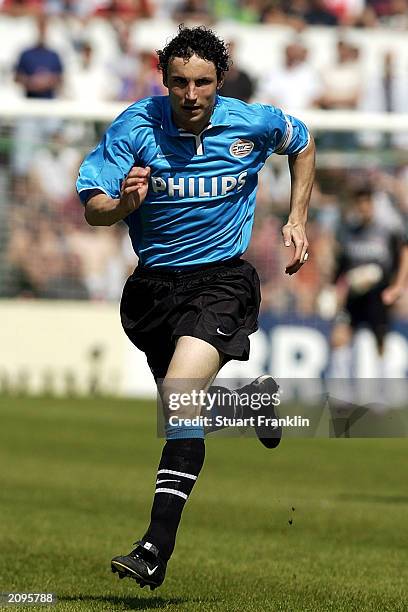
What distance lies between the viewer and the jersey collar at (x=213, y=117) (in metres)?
6.96

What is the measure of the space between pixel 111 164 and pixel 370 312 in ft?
40.1

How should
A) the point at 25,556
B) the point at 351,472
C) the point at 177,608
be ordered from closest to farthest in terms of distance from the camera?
the point at 177,608 → the point at 25,556 → the point at 351,472

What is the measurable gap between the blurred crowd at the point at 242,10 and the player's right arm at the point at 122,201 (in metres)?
17.1

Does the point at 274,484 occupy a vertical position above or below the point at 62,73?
below

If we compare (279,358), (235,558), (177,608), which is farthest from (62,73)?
(177,608)

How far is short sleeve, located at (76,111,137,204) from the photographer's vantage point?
676cm

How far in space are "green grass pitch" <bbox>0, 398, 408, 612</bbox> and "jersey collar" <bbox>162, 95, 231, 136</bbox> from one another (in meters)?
2.20

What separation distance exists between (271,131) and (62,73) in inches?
611

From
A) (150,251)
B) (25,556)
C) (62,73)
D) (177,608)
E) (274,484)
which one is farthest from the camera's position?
(62,73)

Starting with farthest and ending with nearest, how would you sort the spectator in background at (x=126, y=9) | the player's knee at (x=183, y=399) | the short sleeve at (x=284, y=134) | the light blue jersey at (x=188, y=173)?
the spectator in background at (x=126, y=9), the short sleeve at (x=284, y=134), the light blue jersey at (x=188, y=173), the player's knee at (x=183, y=399)

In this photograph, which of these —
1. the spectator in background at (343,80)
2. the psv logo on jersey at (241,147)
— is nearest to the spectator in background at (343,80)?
the spectator in background at (343,80)

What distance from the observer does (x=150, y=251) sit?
7.23 meters

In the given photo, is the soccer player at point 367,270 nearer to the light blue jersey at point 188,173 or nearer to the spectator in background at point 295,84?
the spectator in background at point 295,84

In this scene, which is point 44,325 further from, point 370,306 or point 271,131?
point 271,131
